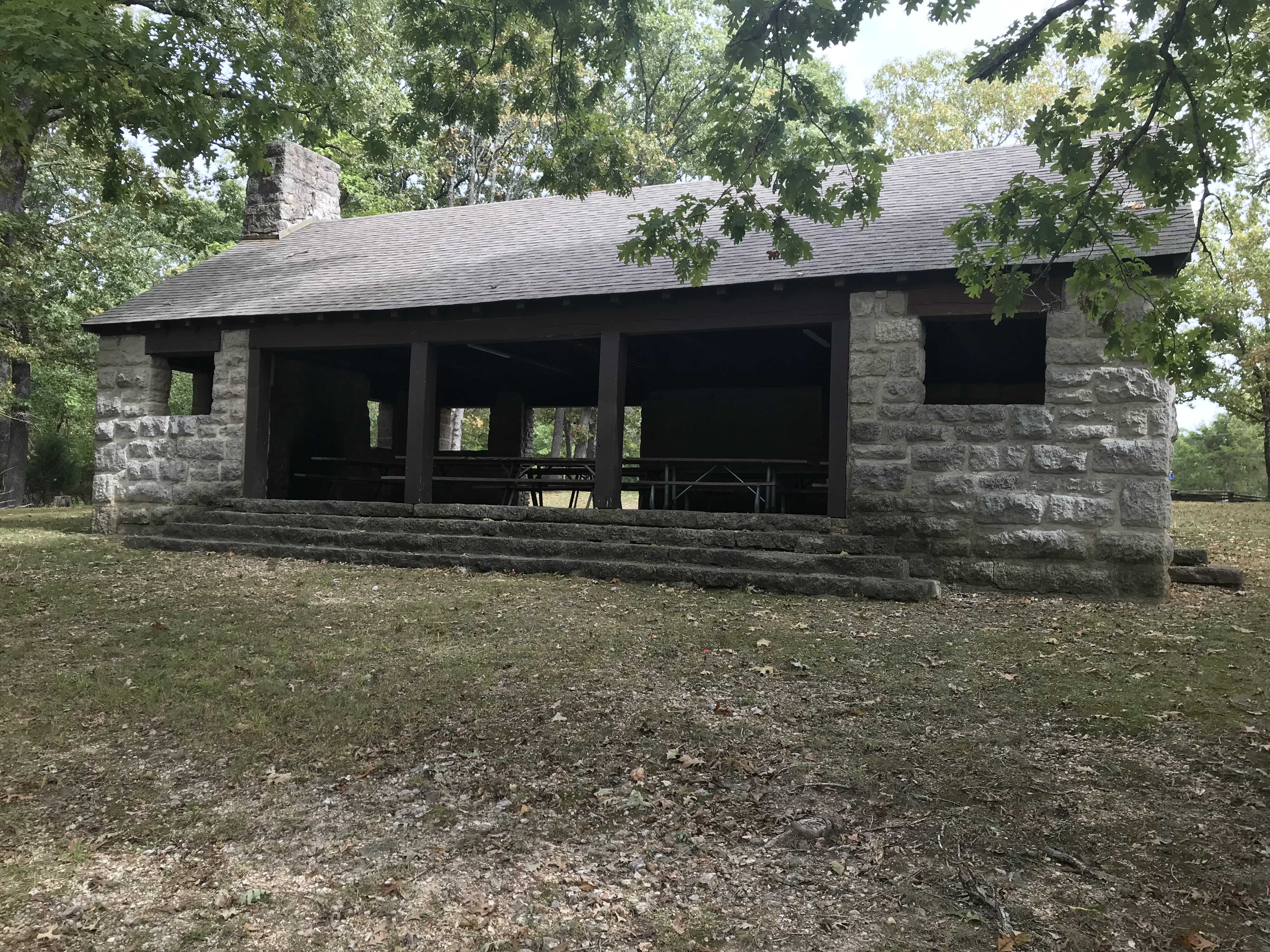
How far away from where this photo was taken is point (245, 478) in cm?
1095

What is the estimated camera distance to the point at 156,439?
37.3 feet

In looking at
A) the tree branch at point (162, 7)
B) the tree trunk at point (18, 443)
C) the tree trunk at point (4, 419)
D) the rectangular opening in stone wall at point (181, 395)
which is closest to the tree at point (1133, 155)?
the tree branch at point (162, 7)

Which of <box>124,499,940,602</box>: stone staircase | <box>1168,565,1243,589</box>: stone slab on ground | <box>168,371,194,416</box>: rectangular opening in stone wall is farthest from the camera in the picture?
<box>168,371,194,416</box>: rectangular opening in stone wall

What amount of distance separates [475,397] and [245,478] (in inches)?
215

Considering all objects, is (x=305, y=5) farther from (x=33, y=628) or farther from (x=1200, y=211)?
(x=1200, y=211)

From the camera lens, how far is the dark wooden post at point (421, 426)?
10.2 meters

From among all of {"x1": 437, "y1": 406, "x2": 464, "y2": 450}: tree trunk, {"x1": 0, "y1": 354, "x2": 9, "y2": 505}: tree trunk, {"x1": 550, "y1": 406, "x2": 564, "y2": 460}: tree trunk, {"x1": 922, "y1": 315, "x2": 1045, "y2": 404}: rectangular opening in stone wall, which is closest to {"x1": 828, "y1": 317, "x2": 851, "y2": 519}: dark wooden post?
{"x1": 922, "y1": 315, "x2": 1045, "y2": 404}: rectangular opening in stone wall

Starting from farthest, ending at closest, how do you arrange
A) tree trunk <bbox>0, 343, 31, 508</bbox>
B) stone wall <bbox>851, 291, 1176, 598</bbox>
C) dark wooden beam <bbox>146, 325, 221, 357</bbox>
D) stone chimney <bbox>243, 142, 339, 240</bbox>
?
tree trunk <bbox>0, 343, 31, 508</bbox>, stone chimney <bbox>243, 142, 339, 240</bbox>, dark wooden beam <bbox>146, 325, 221, 357</bbox>, stone wall <bbox>851, 291, 1176, 598</bbox>

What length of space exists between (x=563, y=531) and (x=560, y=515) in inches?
9.4

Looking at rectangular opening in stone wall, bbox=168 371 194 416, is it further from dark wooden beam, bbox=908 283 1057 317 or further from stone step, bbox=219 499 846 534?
dark wooden beam, bbox=908 283 1057 317

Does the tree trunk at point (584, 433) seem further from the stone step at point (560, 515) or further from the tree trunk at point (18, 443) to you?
the stone step at point (560, 515)

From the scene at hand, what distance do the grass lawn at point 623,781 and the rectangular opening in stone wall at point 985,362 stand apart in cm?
461

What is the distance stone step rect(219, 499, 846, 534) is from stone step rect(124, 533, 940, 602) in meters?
0.68

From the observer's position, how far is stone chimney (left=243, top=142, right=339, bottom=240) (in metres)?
14.5
